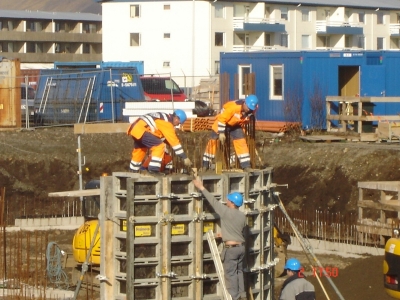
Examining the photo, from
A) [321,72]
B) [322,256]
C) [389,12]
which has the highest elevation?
[389,12]

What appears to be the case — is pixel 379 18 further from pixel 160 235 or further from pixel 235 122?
pixel 160 235

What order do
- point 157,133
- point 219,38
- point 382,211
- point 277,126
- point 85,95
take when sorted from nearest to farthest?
point 157,133 < point 382,211 < point 277,126 < point 85,95 < point 219,38

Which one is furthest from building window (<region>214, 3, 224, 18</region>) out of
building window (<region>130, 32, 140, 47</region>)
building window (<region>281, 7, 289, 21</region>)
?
building window (<region>130, 32, 140, 47</region>)

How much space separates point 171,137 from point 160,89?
2482 centimetres

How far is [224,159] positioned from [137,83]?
70.8ft

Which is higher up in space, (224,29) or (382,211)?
(224,29)

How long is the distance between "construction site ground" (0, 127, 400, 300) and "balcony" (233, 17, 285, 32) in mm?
32775

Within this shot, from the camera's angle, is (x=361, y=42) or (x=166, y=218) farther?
(x=361, y=42)

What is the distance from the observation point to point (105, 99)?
33844 millimetres

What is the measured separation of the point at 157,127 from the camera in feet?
47.3

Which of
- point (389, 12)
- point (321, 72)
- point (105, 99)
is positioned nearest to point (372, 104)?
point (321, 72)

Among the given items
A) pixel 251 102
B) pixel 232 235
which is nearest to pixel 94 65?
pixel 251 102

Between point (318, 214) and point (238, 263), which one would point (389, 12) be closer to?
point (318, 214)

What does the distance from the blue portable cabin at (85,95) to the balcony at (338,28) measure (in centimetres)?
3424
